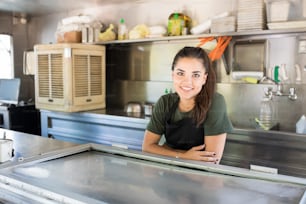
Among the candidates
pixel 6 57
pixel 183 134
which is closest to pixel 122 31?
pixel 6 57

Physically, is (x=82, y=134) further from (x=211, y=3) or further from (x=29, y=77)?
(x=211, y=3)

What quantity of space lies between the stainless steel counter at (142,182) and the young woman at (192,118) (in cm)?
37

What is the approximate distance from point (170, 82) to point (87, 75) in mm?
880

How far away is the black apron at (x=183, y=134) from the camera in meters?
1.61

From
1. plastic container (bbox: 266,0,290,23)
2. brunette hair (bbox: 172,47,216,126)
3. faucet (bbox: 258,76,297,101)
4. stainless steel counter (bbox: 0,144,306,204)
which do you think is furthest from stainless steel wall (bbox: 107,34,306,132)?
stainless steel counter (bbox: 0,144,306,204)

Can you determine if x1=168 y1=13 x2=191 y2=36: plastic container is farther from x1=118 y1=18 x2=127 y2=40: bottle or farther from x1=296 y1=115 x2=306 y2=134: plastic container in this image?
x1=296 y1=115 x2=306 y2=134: plastic container

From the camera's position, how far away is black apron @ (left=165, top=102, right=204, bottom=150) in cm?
161

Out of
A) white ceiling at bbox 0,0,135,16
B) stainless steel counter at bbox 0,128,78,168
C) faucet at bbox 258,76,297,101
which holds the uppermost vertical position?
white ceiling at bbox 0,0,135,16

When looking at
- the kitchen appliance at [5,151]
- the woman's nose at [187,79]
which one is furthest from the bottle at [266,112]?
the kitchen appliance at [5,151]

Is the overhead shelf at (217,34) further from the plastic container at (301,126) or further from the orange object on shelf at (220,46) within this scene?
the plastic container at (301,126)

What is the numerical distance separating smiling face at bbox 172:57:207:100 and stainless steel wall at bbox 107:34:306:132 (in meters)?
1.03

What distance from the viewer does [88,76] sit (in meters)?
3.49

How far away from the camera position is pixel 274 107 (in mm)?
2758

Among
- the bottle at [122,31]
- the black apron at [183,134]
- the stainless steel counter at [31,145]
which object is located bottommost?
the stainless steel counter at [31,145]
